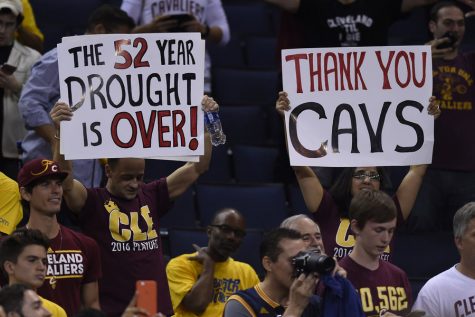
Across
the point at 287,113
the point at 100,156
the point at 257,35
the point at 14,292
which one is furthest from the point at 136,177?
the point at 257,35

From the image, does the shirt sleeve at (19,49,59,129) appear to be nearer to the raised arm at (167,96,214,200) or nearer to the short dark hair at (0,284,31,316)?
the raised arm at (167,96,214,200)

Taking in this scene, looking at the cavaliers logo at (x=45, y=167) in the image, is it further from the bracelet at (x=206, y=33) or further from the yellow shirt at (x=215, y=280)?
the bracelet at (x=206, y=33)

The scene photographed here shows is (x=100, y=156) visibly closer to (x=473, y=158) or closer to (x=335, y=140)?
(x=335, y=140)

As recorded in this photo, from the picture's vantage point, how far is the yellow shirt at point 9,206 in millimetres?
7414

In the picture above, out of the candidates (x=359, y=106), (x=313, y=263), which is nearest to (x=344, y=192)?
(x=359, y=106)

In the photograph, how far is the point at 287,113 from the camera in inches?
297

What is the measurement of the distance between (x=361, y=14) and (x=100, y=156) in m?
3.02

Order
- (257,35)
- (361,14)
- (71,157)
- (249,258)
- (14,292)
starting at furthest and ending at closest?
(257,35), (361,14), (249,258), (71,157), (14,292)

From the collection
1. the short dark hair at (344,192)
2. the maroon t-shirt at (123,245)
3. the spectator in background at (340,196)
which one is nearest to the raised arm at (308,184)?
the spectator in background at (340,196)

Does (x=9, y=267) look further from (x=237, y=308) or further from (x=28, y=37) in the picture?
(x=28, y=37)

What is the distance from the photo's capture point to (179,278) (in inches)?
310

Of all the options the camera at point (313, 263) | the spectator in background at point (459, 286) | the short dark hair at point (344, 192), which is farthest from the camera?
the short dark hair at point (344, 192)

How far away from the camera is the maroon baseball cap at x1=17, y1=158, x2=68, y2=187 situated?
7070 millimetres

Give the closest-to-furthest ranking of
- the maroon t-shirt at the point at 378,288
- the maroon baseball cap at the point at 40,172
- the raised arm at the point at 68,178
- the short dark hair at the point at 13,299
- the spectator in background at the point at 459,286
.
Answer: the short dark hair at the point at 13,299 → the maroon t-shirt at the point at 378,288 → the spectator in background at the point at 459,286 → the maroon baseball cap at the point at 40,172 → the raised arm at the point at 68,178
